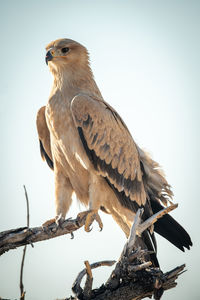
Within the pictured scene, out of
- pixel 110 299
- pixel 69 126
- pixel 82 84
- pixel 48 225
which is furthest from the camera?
pixel 82 84

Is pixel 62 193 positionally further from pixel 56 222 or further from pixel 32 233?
pixel 32 233

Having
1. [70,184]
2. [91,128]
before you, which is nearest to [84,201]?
[70,184]

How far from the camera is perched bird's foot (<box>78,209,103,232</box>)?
545 cm

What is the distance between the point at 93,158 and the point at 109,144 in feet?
1.21

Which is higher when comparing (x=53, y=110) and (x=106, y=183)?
(x=53, y=110)

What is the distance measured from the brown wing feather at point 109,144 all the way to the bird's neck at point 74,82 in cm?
30

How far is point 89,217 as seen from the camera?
548 cm

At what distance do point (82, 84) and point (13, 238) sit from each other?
2736 millimetres

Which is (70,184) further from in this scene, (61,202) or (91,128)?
(91,128)

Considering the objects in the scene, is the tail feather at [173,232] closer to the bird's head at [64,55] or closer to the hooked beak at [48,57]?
the bird's head at [64,55]

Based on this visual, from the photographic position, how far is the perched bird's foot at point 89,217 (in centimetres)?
545

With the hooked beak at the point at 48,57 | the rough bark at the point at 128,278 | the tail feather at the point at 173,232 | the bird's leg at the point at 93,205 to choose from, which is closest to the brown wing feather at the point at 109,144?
the bird's leg at the point at 93,205

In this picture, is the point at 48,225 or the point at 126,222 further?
the point at 126,222

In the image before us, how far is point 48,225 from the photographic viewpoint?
215 inches
